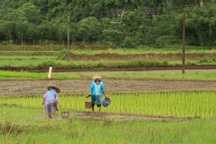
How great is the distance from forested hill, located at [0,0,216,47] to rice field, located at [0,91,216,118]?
38836 mm

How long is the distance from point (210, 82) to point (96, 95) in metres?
13.4

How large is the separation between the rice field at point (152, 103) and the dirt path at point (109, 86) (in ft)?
6.34

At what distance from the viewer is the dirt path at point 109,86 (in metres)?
20.5

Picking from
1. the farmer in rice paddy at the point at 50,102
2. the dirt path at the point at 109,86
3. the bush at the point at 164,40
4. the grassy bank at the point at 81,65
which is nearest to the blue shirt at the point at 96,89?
the farmer in rice paddy at the point at 50,102

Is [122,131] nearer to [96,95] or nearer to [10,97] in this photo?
[96,95]

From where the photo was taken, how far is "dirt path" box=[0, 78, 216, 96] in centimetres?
2054

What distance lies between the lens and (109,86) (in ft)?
74.5

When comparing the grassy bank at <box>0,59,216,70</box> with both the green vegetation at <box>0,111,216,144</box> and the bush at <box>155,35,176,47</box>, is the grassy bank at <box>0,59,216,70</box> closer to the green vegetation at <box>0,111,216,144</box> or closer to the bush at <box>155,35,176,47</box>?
the bush at <box>155,35,176,47</box>

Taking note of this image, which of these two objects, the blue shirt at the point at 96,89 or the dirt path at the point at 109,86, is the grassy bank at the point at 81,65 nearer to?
the dirt path at the point at 109,86

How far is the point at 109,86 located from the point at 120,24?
52272mm

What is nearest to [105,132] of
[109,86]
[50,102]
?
[50,102]

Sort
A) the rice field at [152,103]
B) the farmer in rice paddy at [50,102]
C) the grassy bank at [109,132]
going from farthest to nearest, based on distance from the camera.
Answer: the rice field at [152,103]
the farmer in rice paddy at [50,102]
the grassy bank at [109,132]

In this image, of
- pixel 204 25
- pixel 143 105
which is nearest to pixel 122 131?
pixel 143 105

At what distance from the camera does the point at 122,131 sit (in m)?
9.20
